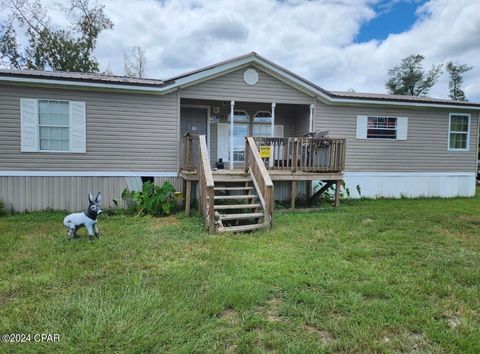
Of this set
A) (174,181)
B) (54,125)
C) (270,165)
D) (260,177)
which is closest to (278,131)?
(270,165)

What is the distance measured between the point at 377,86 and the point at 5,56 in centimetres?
3876

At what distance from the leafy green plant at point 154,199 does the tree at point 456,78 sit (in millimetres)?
40281

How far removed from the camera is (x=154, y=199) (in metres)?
7.98

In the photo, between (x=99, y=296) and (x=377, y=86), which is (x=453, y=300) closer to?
(x=99, y=296)

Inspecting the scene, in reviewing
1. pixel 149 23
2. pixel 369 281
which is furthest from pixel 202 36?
pixel 369 281

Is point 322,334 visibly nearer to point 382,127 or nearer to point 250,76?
point 250,76

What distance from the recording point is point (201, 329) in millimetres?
2652

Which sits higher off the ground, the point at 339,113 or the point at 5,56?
the point at 5,56

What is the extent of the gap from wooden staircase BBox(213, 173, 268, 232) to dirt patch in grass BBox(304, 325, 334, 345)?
3363 millimetres

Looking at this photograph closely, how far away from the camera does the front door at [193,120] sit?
10461mm

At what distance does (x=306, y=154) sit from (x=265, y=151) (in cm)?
124

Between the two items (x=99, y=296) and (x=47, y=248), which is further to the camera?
(x=47, y=248)

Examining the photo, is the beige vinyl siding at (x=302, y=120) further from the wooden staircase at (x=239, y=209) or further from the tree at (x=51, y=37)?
the tree at (x=51, y=37)

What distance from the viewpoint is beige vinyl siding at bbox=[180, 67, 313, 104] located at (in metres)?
9.16
